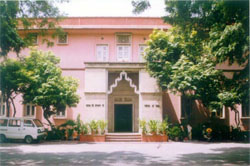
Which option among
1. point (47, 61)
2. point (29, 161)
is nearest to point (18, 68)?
point (47, 61)

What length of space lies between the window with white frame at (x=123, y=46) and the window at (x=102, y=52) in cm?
99

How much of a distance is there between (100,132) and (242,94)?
376 inches

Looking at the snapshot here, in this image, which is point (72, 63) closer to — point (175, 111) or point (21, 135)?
point (21, 135)

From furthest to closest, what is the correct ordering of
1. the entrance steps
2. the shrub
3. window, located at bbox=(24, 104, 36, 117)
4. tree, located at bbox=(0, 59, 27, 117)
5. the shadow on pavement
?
window, located at bbox=(24, 104, 36, 117), the shrub, the entrance steps, tree, located at bbox=(0, 59, 27, 117), the shadow on pavement

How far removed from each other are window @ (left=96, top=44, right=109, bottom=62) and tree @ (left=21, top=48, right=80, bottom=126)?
443 cm

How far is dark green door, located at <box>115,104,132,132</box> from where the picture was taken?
65.6ft

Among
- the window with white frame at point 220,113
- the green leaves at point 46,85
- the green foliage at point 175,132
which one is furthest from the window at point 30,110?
the window with white frame at point 220,113

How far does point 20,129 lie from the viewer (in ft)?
53.4

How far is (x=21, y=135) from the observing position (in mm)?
16219

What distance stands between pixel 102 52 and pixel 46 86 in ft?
23.2

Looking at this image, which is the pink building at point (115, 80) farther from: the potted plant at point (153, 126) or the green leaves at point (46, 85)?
the green leaves at point (46, 85)

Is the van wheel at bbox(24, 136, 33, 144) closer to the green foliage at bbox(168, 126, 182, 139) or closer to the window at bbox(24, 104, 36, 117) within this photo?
the window at bbox(24, 104, 36, 117)

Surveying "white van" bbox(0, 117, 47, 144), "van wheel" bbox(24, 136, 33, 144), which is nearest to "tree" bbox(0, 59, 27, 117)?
"white van" bbox(0, 117, 47, 144)

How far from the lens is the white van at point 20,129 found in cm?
1616
